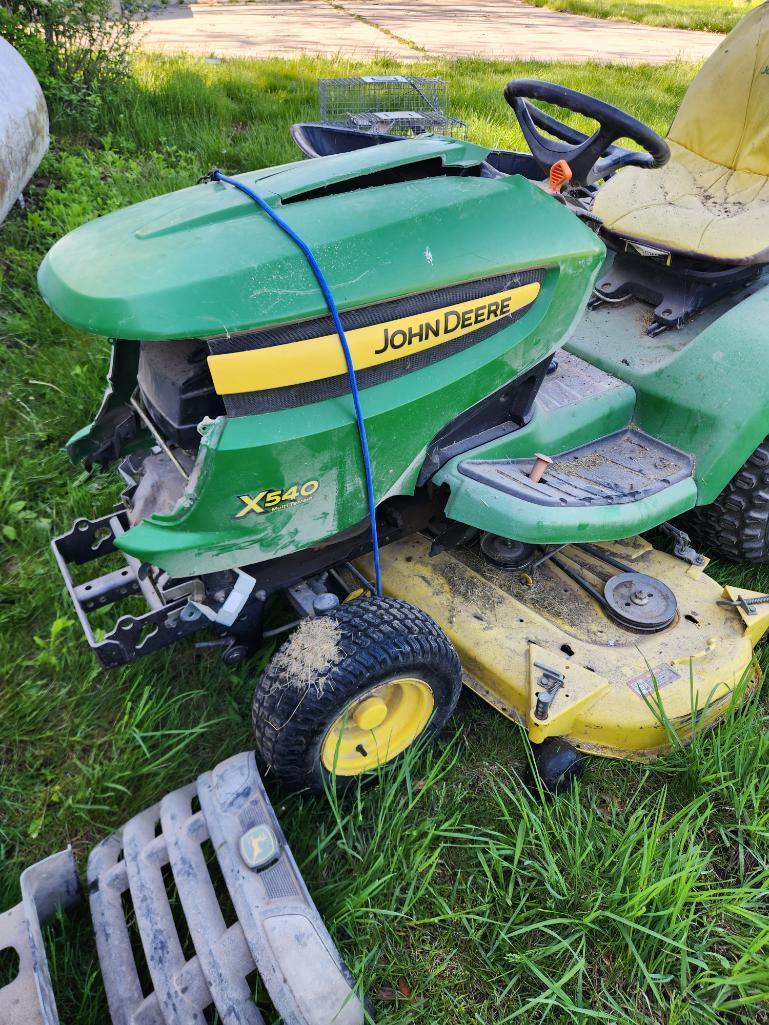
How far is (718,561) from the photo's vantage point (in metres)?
2.57

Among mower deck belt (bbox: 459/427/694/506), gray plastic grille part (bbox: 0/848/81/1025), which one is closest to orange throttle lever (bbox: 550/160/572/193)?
mower deck belt (bbox: 459/427/694/506)

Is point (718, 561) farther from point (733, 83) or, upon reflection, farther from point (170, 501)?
point (170, 501)

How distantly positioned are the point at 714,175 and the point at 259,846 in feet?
8.66

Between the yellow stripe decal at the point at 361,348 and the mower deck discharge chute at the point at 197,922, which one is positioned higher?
the yellow stripe decal at the point at 361,348

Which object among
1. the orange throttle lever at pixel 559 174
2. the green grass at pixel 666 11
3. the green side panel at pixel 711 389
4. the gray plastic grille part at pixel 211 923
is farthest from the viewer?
the green grass at pixel 666 11

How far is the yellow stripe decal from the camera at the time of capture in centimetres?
140

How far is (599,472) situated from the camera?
83.9 inches

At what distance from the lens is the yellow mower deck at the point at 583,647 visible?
1838 mm

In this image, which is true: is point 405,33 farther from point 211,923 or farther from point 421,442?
point 211,923

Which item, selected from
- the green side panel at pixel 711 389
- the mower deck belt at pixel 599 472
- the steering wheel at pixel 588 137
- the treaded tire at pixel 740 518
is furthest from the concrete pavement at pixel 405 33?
the treaded tire at pixel 740 518

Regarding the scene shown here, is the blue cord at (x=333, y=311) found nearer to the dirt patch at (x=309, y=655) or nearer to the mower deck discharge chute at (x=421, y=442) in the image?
the mower deck discharge chute at (x=421, y=442)

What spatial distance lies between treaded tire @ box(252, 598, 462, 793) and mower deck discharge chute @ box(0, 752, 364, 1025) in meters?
0.09

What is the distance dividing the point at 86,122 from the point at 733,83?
3758mm

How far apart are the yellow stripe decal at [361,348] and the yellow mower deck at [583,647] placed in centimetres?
68
